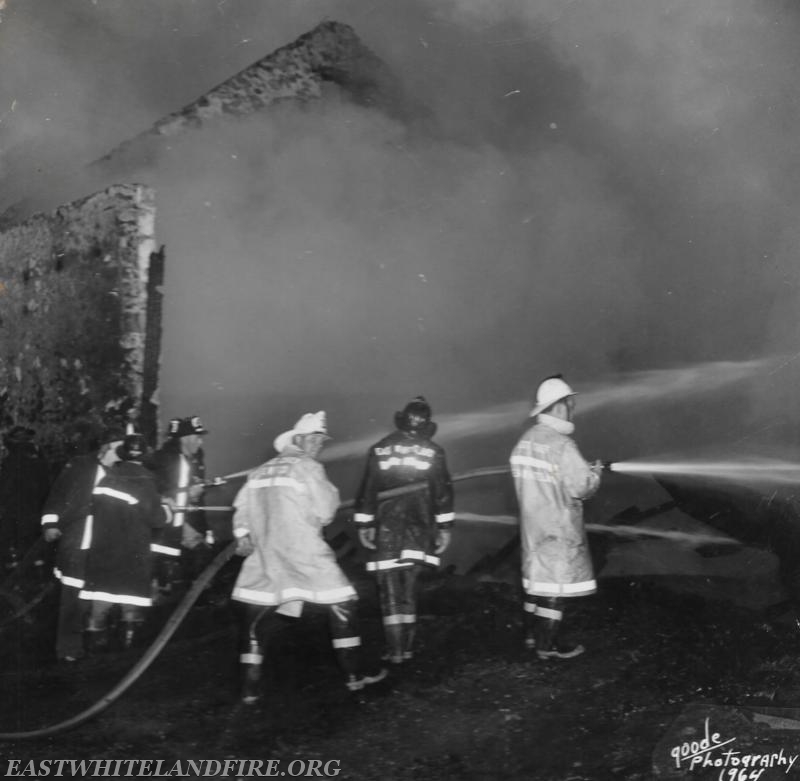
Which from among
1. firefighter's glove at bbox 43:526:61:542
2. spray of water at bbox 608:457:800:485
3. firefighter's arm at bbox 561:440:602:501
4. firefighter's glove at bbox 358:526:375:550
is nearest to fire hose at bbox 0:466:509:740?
firefighter's glove at bbox 358:526:375:550

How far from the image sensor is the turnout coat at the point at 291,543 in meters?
4.29

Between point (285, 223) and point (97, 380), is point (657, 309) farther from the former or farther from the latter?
point (97, 380)

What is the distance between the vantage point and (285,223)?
8.09 metres

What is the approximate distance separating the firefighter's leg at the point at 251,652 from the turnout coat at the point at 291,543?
0.06m

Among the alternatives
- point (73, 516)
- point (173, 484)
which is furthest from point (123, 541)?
point (173, 484)

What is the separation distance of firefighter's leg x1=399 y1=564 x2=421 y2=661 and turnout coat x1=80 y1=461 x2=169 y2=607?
5.95ft

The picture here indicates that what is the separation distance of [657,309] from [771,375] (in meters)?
1.35

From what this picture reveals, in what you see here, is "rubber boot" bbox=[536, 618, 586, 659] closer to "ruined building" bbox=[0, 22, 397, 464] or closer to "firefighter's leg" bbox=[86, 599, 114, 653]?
"firefighter's leg" bbox=[86, 599, 114, 653]

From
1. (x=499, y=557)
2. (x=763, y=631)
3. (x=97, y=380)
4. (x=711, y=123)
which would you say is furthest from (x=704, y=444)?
(x=97, y=380)

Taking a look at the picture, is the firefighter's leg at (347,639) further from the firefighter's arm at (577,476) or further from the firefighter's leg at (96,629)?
the firefighter's leg at (96,629)

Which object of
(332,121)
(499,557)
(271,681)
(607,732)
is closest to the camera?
(607,732)

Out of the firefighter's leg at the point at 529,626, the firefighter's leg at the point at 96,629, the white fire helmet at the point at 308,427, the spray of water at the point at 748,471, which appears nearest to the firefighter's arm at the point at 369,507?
the white fire helmet at the point at 308,427

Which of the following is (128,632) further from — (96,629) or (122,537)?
(122,537)

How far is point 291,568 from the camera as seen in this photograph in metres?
4.30
